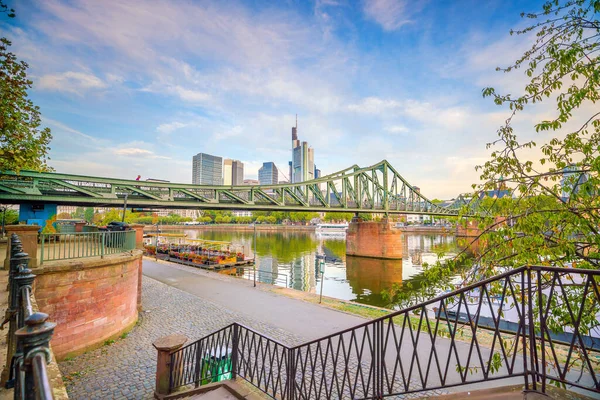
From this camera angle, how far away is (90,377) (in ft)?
22.3

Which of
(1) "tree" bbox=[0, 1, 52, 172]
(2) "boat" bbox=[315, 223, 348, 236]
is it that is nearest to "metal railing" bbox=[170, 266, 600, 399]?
(1) "tree" bbox=[0, 1, 52, 172]

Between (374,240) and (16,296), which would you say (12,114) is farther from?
(374,240)

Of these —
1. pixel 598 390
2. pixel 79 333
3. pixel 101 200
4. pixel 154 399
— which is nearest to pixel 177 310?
pixel 79 333

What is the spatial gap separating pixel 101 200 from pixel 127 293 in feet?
52.0

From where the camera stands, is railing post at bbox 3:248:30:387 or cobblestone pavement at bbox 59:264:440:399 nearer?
railing post at bbox 3:248:30:387

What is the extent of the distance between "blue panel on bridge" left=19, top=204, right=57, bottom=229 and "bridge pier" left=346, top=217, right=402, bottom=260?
33852 millimetres

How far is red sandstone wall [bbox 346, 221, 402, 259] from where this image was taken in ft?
128

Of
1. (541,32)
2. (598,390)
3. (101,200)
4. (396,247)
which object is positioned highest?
(541,32)

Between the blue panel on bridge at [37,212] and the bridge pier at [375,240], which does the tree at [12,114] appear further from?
the bridge pier at [375,240]

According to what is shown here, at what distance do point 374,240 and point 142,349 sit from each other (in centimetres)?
3539

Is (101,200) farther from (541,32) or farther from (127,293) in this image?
(541,32)

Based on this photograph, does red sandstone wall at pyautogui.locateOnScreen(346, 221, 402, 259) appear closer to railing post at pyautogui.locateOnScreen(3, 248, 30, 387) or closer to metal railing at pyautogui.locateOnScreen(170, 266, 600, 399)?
metal railing at pyautogui.locateOnScreen(170, 266, 600, 399)

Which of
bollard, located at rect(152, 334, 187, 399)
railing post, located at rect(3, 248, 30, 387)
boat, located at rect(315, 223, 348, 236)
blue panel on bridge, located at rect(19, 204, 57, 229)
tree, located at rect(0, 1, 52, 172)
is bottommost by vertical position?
boat, located at rect(315, 223, 348, 236)

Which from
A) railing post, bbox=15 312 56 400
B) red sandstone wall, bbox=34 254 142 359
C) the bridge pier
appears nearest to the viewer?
railing post, bbox=15 312 56 400
